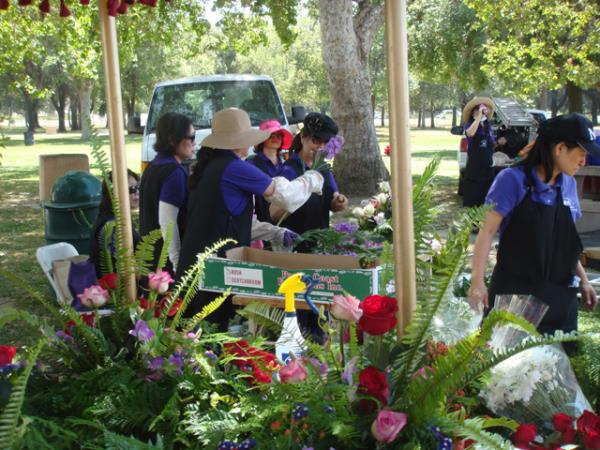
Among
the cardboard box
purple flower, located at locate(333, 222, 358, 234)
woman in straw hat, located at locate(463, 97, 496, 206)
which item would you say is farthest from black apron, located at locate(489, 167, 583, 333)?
woman in straw hat, located at locate(463, 97, 496, 206)

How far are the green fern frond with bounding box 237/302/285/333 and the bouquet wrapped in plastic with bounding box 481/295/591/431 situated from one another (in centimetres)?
65

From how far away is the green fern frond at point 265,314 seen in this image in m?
2.14

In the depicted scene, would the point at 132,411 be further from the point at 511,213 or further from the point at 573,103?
the point at 573,103

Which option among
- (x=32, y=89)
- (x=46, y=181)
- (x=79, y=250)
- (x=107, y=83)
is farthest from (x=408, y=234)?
(x=32, y=89)

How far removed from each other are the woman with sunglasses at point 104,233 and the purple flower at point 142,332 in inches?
13.9

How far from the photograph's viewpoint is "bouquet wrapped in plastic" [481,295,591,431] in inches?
75.5

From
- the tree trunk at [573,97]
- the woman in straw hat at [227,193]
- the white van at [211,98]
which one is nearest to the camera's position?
the woman in straw hat at [227,193]

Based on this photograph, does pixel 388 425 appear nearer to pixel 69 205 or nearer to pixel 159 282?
pixel 159 282

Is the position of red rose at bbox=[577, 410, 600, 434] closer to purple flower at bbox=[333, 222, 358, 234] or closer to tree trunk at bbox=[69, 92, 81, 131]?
purple flower at bbox=[333, 222, 358, 234]

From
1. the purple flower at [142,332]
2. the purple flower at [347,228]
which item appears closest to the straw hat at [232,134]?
the purple flower at [347,228]

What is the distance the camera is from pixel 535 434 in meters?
1.85

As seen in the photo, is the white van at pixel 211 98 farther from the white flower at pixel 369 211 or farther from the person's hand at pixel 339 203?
the white flower at pixel 369 211

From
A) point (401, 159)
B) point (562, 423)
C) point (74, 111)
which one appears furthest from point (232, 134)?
point (74, 111)

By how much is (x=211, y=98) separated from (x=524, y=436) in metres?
10.2
